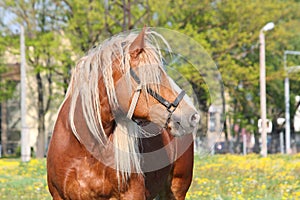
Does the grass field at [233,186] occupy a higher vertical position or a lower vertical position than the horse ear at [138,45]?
lower

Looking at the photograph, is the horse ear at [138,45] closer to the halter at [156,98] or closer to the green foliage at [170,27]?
the halter at [156,98]

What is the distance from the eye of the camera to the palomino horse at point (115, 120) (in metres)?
5.35

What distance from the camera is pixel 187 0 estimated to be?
1268 inches

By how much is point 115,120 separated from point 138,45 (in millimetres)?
663

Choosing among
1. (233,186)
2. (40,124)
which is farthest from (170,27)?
(233,186)

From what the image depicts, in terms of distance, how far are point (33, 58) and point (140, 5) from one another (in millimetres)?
6685

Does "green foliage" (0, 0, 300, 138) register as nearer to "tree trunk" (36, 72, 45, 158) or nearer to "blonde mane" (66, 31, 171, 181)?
"tree trunk" (36, 72, 45, 158)

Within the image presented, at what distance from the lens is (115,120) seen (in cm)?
562

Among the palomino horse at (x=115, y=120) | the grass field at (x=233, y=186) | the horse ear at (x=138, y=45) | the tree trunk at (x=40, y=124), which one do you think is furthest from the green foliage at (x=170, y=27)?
the horse ear at (x=138, y=45)

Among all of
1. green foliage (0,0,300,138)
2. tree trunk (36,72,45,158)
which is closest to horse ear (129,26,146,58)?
green foliage (0,0,300,138)

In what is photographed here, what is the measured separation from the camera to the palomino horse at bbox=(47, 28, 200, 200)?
5348 mm

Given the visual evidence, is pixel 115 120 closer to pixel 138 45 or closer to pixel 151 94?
pixel 151 94

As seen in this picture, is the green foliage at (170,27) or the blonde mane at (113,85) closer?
the blonde mane at (113,85)

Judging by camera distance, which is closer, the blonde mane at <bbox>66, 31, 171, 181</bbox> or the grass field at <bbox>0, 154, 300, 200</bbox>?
the blonde mane at <bbox>66, 31, 171, 181</bbox>
